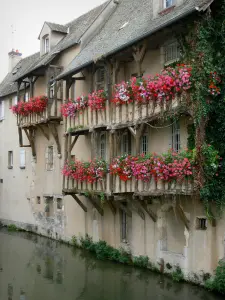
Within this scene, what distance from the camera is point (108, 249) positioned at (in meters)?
14.7

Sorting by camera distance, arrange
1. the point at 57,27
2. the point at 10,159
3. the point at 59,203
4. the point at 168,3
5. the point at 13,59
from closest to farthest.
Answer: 1. the point at 168,3
2. the point at 59,203
3. the point at 57,27
4. the point at 10,159
5. the point at 13,59

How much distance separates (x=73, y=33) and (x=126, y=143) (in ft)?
25.2

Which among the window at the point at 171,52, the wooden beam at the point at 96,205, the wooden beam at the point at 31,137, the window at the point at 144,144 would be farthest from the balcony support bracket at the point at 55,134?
the window at the point at 171,52

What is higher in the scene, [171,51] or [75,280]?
[171,51]

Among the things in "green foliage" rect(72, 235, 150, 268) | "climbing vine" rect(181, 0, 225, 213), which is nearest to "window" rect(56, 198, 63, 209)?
"green foliage" rect(72, 235, 150, 268)

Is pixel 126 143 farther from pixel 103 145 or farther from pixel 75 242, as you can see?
pixel 75 242

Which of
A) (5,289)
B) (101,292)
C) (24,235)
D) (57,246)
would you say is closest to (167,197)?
(101,292)

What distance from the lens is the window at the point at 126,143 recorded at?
1416 cm

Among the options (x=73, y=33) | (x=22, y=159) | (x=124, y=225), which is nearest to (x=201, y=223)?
(x=124, y=225)

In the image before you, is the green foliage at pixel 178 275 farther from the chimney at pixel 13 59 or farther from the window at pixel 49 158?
the chimney at pixel 13 59

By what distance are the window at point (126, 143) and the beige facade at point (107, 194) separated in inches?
5.8

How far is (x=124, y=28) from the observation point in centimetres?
1502

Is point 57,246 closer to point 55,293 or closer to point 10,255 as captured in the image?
point 10,255

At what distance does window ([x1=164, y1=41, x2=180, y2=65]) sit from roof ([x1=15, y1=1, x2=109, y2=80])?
584 centimetres
